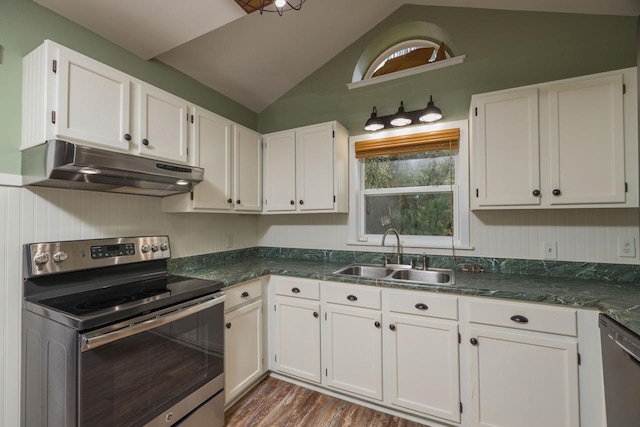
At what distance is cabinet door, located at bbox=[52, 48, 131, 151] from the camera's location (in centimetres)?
140

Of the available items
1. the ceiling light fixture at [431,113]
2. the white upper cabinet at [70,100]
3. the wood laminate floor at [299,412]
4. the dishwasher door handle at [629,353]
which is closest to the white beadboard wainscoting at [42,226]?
the white upper cabinet at [70,100]

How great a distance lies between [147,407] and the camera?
1.38m

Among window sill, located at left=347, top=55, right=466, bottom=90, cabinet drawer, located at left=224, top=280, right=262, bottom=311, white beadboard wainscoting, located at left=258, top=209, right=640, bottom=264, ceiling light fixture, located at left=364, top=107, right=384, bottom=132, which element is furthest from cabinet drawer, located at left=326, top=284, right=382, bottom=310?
window sill, located at left=347, top=55, right=466, bottom=90

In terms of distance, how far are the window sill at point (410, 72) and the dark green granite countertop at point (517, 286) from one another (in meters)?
1.70

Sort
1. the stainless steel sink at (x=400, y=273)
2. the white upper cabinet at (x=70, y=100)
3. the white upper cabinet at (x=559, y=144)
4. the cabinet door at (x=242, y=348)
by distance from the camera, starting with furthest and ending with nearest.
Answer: the stainless steel sink at (x=400, y=273), the cabinet door at (x=242, y=348), the white upper cabinet at (x=559, y=144), the white upper cabinet at (x=70, y=100)

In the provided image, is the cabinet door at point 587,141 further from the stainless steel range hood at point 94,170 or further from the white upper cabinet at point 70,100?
the white upper cabinet at point 70,100

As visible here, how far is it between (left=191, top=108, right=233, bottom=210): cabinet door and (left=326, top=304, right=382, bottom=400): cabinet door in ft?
4.03

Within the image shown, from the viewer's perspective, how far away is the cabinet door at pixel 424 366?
1730 mm

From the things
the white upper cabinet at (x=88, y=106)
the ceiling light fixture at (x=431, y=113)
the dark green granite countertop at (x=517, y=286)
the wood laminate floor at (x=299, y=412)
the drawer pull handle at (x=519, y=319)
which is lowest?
the wood laminate floor at (x=299, y=412)

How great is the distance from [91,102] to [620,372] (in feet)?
9.34

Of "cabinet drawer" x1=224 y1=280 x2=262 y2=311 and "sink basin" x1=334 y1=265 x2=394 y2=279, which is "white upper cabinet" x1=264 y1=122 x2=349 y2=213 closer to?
"sink basin" x1=334 y1=265 x2=394 y2=279

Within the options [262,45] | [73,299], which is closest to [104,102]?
[73,299]

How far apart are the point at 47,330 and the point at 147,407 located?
1.91ft

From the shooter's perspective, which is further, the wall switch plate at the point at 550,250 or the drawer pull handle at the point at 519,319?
the wall switch plate at the point at 550,250
